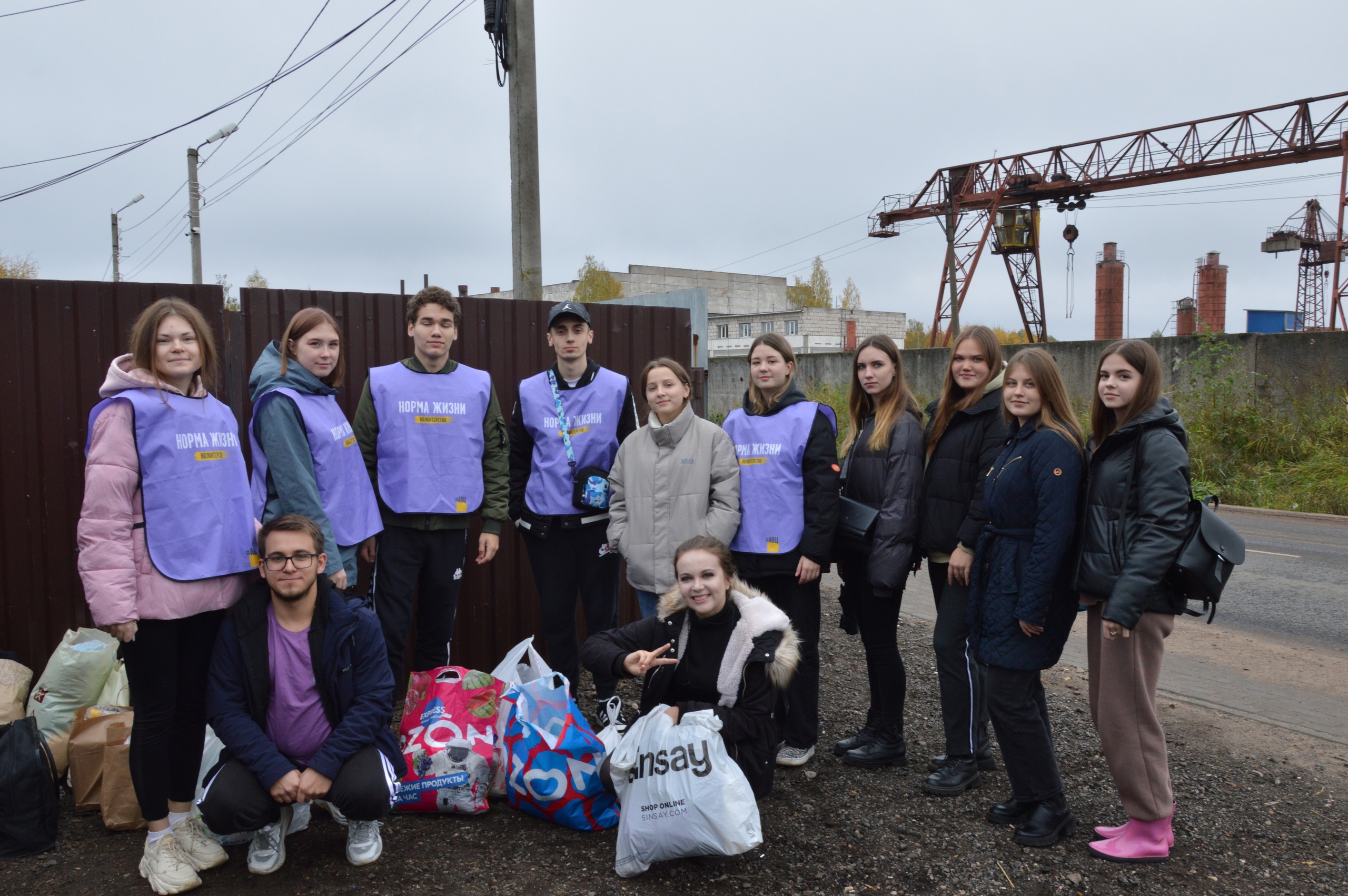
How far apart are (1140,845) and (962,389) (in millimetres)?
1878

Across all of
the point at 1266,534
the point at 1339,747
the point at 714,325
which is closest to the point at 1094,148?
the point at 1266,534

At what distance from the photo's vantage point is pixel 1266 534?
11.2 meters

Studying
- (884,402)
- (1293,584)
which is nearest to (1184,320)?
(1293,584)

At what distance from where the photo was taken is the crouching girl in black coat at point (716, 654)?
10.7 ft

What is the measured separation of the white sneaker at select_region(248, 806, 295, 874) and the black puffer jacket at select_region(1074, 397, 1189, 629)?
301 centimetres

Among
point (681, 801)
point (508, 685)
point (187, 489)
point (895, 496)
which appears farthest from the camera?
point (895, 496)

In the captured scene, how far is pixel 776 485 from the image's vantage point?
13.0 ft

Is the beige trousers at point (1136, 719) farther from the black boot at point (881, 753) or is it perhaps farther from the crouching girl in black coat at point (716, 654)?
the crouching girl in black coat at point (716, 654)

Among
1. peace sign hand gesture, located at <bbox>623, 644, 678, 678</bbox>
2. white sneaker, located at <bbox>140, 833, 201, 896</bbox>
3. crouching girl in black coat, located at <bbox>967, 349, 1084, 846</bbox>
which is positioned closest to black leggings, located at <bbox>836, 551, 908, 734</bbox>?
crouching girl in black coat, located at <bbox>967, 349, 1084, 846</bbox>

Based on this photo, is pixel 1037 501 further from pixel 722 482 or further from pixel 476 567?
pixel 476 567

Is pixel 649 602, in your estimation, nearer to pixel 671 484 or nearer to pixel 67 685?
pixel 671 484

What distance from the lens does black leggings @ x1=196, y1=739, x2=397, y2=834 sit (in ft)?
9.59

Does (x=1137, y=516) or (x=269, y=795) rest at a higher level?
(x=1137, y=516)

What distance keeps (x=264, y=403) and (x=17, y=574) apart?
1836mm
